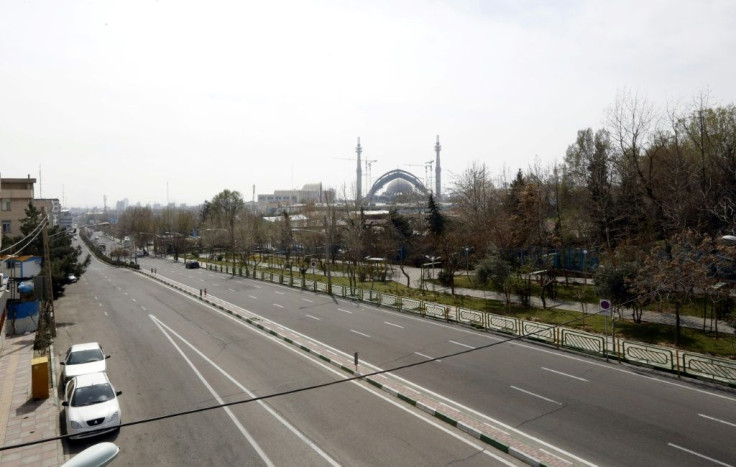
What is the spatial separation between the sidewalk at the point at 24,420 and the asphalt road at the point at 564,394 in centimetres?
1081

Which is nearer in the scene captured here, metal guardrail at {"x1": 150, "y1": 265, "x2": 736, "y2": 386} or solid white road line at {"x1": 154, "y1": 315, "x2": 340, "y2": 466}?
solid white road line at {"x1": 154, "y1": 315, "x2": 340, "y2": 466}

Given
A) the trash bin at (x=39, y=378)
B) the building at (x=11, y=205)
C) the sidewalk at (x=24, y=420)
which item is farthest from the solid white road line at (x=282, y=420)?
the building at (x=11, y=205)

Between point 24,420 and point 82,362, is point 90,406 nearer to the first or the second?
point 24,420

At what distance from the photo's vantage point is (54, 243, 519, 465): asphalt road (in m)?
11.1

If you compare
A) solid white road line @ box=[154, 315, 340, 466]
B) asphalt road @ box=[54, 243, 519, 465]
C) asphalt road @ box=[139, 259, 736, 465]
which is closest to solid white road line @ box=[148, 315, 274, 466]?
asphalt road @ box=[54, 243, 519, 465]

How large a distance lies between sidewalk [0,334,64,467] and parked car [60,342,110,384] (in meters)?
0.82

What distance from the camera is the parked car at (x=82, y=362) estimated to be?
1627 centimetres

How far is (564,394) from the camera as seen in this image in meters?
14.7

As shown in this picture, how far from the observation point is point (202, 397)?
1495cm

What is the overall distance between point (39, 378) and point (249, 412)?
7496 mm

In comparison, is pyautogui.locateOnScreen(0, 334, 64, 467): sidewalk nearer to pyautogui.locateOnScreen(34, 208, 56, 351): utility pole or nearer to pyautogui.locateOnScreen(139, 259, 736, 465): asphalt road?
pyautogui.locateOnScreen(34, 208, 56, 351): utility pole

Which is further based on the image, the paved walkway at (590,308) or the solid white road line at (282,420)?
the paved walkway at (590,308)

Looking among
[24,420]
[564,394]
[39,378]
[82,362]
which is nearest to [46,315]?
[82,362]

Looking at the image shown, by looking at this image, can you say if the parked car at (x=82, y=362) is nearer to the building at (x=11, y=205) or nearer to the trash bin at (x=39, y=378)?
the trash bin at (x=39, y=378)
